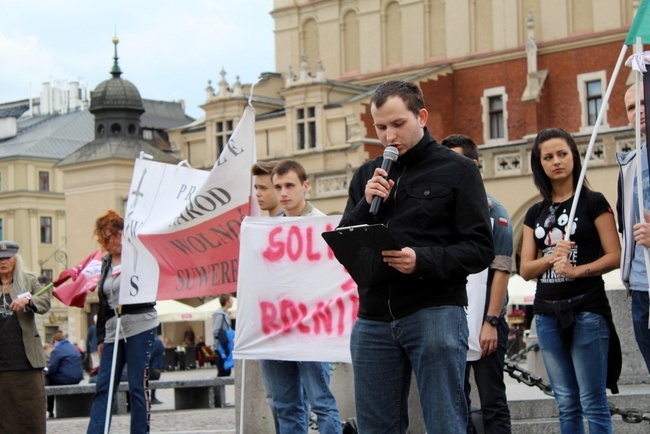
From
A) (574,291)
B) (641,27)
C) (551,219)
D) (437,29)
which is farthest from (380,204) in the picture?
(437,29)

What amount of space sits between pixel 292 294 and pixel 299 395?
0.70m

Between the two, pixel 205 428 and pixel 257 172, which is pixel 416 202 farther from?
pixel 205 428

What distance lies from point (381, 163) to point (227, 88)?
47.5 meters

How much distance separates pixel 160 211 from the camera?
10148 mm

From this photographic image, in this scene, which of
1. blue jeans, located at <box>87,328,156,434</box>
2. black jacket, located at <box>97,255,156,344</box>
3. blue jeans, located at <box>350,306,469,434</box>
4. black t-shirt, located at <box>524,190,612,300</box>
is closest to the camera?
blue jeans, located at <box>350,306,469,434</box>

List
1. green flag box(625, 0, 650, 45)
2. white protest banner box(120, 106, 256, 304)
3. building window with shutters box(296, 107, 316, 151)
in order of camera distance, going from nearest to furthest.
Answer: green flag box(625, 0, 650, 45), white protest banner box(120, 106, 256, 304), building window with shutters box(296, 107, 316, 151)

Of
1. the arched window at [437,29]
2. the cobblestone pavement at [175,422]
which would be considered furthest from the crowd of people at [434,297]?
the arched window at [437,29]

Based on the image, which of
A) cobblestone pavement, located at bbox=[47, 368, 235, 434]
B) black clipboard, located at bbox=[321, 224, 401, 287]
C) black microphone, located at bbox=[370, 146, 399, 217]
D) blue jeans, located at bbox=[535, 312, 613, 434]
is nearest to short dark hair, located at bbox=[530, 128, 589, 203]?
blue jeans, located at bbox=[535, 312, 613, 434]

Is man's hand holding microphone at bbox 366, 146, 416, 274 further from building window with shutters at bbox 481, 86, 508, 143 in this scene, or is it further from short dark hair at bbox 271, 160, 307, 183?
building window with shutters at bbox 481, 86, 508, 143

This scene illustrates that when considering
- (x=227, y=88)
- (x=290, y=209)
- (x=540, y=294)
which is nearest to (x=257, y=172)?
(x=290, y=209)

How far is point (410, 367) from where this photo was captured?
521 cm

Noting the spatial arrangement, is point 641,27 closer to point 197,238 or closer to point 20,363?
point 197,238

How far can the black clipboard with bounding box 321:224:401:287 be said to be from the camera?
4.89m

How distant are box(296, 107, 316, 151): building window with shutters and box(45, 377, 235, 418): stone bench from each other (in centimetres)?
3080
